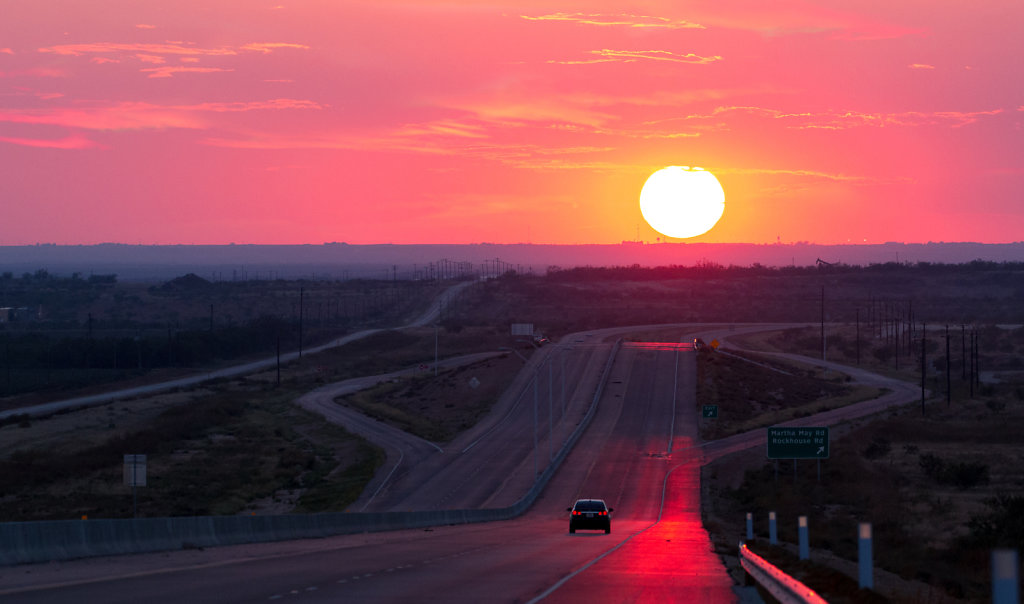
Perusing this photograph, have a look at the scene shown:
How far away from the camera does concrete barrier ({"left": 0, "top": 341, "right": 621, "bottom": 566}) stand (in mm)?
20422

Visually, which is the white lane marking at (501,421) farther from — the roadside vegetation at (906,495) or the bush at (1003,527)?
the bush at (1003,527)

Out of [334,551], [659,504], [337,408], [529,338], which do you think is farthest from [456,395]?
[334,551]

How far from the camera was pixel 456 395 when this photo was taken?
365 ft

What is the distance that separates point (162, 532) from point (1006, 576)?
22.1m

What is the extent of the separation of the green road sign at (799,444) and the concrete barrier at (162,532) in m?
27.0

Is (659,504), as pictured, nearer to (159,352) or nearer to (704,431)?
(704,431)

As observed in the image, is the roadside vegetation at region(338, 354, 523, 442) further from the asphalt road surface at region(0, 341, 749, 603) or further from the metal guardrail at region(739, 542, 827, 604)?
the metal guardrail at region(739, 542, 827, 604)

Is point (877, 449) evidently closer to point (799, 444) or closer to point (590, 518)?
point (799, 444)

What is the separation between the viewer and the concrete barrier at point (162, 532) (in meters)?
20.4

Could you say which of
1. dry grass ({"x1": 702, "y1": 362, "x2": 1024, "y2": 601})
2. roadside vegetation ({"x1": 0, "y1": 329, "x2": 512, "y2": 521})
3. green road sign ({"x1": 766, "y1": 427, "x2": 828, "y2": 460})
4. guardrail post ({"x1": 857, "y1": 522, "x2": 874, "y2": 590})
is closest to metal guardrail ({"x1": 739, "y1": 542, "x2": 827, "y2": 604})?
guardrail post ({"x1": 857, "y1": 522, "x2": 874, "y2": 590})

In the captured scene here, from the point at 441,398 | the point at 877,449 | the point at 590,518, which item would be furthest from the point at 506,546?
the point at 441,398

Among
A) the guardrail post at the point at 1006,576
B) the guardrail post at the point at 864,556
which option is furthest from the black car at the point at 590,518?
the guardrail post at the point at 1006,576

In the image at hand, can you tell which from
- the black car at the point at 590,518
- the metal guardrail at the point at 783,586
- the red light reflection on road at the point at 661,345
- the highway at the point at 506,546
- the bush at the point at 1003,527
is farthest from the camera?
the red light reflection on road at the point at 661,345

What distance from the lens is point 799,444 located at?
60.9m
